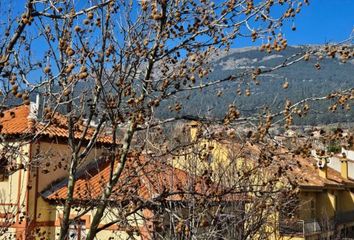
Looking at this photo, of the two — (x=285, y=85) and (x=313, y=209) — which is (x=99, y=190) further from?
(x=313, y=209)

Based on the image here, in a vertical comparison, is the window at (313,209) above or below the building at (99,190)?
below

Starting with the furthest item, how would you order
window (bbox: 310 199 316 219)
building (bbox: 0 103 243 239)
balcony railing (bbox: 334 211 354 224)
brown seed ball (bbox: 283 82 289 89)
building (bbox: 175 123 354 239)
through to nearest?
balcony railing (bbox: 334 211 354 224) → window (bbox: 310 199 316 219) → building (bbox: 175 123 354 239) → building (bbox: 0 103 243 239) → brown seed ball (bbox: 283 82 289 89)

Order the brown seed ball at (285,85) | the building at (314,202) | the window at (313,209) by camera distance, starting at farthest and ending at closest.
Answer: the window at (313,209)
the building at (314,202)
the brown seed ball at (285,85)

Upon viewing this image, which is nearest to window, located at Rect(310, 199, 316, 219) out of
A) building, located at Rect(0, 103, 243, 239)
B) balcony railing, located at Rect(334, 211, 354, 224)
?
balcony railing, located at Rect(334, 211, 354, 224)

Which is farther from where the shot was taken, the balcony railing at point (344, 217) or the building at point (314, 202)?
the balcony railing at point (344, 217)

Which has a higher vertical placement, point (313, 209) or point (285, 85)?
point (285, 85)

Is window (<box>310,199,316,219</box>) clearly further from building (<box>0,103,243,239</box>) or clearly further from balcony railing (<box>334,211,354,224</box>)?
building (<box>0,103,243,239</box>)

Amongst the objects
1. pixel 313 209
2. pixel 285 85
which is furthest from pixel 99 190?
pixel 313 209

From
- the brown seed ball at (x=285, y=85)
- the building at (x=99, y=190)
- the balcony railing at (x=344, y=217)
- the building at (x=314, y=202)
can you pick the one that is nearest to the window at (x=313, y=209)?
the building at (x=314, y=202)

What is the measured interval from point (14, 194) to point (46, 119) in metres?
14.6

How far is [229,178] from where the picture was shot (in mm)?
14672

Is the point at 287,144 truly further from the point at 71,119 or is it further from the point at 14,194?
the point at 14,194

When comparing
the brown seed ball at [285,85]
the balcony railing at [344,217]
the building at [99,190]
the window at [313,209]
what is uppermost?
the brown seed ball at [285,85]

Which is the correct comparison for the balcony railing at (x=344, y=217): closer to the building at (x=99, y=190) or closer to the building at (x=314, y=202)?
the building at (x=314, y=202)
